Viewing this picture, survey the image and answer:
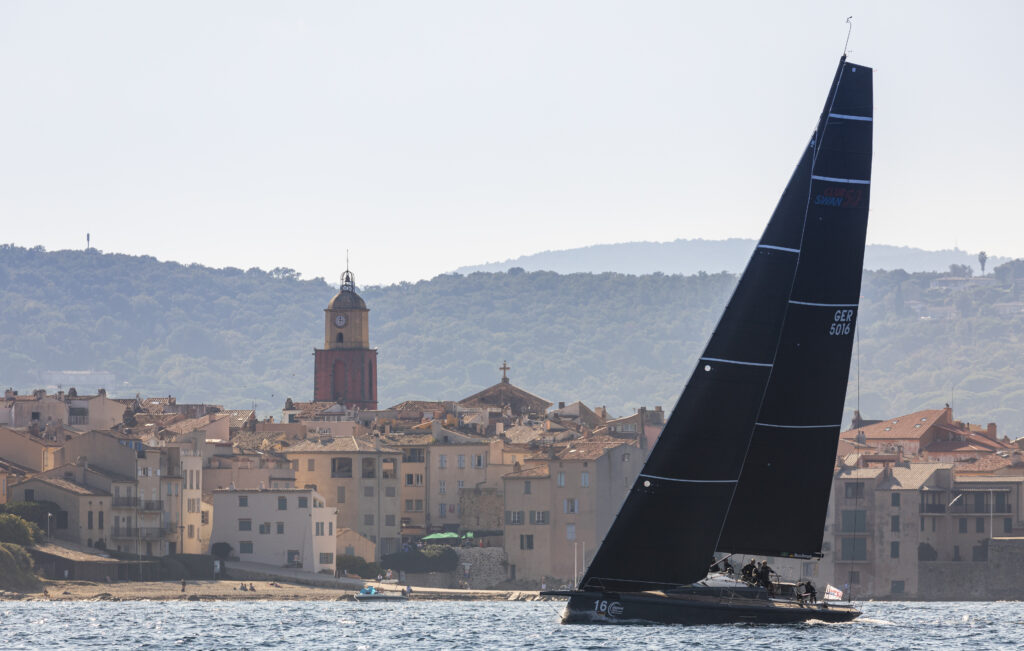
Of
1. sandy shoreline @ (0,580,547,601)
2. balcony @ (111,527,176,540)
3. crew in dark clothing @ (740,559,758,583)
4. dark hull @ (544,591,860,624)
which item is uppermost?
crew in dark clothing @ (740,559,758,583)

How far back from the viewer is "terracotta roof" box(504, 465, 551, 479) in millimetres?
105312

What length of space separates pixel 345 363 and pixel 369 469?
5501 cm

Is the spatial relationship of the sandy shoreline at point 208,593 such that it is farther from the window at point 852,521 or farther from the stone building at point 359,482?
the window at point 852,521

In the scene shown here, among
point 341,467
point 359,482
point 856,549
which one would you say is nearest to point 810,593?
point 359,482

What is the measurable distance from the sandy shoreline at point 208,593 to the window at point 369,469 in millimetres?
12391

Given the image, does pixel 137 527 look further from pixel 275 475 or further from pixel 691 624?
pixel 691 624

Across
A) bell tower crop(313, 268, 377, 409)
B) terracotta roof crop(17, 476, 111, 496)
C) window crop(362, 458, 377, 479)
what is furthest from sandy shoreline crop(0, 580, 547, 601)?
bell tower crop(313, 268, 377, 409)

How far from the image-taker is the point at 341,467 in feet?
354

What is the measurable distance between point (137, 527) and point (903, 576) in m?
38.7

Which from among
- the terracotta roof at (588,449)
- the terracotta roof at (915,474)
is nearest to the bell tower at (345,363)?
the terracotta roof at (588,449)

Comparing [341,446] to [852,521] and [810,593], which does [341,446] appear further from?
[810,593]

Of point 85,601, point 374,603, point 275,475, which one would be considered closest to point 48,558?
point 85,601

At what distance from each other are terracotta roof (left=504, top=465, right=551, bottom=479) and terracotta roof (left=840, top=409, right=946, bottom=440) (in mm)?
34952

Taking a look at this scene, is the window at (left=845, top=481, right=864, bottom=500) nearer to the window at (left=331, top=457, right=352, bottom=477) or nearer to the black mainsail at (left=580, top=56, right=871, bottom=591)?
the window at (left=331, top=457, right=352, bottom=477)
